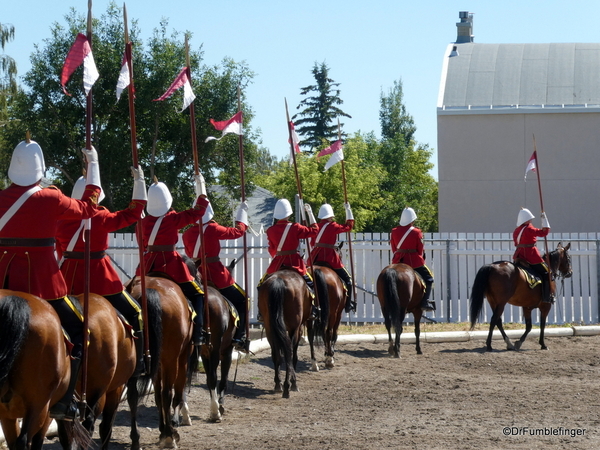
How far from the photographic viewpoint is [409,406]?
30.5 ft

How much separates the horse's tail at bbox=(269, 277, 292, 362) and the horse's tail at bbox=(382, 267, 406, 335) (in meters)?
3.49

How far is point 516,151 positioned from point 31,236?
23042 mm

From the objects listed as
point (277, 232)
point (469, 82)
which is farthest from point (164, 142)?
point (277, 232)

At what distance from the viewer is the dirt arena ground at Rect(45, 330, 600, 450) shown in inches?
296

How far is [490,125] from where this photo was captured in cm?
2684

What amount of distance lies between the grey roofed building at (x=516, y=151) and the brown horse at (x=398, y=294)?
13.0 metres

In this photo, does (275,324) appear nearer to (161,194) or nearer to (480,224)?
(161,194)

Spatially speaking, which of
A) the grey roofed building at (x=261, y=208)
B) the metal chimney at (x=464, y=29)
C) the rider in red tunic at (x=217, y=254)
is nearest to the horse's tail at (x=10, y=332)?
the rider in red tunic at (x=217, y=254)

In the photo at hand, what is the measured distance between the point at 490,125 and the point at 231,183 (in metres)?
8.98

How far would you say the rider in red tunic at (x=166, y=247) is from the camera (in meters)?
8.19

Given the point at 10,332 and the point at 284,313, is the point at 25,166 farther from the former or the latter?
the point at 284,313

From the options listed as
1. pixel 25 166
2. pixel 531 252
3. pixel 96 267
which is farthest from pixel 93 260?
pixel 531 252

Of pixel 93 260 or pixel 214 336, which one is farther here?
pixel 214 336

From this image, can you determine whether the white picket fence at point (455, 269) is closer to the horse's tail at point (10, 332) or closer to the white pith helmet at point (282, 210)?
the white pith helmet at point (282, 210)
